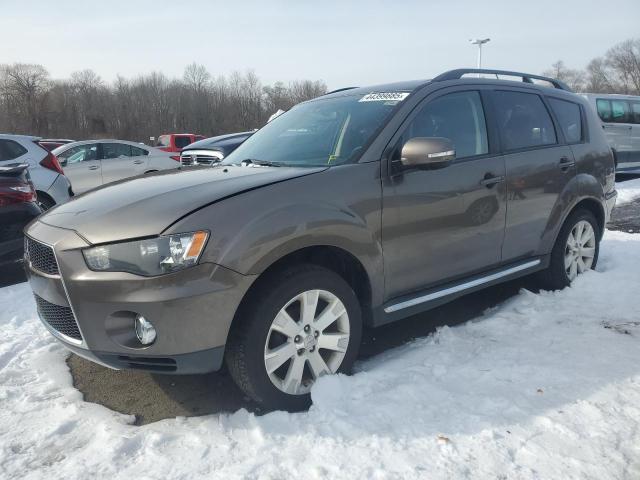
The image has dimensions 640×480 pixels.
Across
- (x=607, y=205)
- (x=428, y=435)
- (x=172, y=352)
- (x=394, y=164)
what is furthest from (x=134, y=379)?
(x=607, y=205)

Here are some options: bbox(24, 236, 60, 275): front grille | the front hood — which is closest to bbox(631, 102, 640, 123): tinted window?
the front hood

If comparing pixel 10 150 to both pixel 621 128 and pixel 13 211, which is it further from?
pixel 621 128

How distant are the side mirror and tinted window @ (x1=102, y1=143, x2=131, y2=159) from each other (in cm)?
1131

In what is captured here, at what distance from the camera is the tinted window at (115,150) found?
12.6 m

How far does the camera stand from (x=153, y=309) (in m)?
2.30

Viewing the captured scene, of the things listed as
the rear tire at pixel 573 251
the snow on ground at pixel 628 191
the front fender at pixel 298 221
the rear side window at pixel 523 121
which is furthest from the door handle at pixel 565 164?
the snow on ground at pixel 628 191

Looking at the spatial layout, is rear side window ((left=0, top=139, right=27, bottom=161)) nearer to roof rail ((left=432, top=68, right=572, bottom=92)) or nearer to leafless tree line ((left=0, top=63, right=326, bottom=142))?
roof rail ((left=432, top=68, right=572, bottom=92))

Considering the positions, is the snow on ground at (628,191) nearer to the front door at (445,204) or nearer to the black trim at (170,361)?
the front door at (445,204)

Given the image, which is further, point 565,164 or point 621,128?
point 621,128

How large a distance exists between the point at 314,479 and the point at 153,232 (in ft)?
4.14

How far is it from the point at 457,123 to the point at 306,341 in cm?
190

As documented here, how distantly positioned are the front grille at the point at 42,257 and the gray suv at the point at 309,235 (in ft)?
0.06

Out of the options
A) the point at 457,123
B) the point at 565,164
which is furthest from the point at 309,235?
the point at 565,164

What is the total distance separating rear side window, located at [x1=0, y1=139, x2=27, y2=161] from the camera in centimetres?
753
